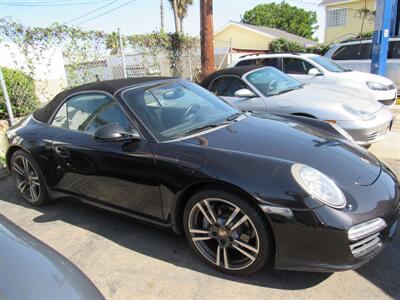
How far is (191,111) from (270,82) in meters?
2.88

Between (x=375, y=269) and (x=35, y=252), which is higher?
(x=35, y=252)

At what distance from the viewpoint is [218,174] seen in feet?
8.05

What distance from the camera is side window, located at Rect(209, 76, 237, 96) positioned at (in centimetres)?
590

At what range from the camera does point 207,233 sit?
2.69 m

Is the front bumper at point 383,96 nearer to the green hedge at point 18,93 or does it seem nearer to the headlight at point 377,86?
the headlight at point 377,86

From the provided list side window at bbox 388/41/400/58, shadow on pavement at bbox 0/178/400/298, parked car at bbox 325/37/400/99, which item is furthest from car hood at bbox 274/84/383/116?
side window at bbox 388/41/400/58

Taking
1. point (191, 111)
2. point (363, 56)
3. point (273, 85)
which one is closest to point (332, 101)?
point (273, 85)

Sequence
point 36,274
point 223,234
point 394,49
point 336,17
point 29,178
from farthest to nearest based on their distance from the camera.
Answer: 1. point 336,17
2. point 394,49
3. point 29,178
4. point 223,234
5. point 36,274

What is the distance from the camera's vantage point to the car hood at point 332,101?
4.92 m

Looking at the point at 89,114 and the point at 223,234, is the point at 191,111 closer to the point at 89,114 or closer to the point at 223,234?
the point at 89,114

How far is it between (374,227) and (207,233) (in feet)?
3.78

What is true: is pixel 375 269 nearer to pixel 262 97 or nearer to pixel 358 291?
pixel 358 291

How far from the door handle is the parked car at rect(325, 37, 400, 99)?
1002 centimetres

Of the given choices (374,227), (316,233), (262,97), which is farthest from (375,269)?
(262,97)
